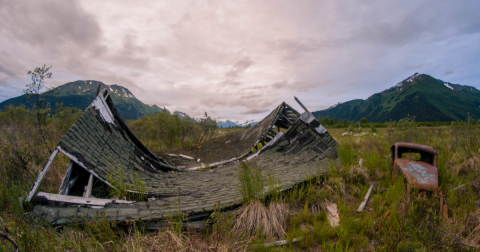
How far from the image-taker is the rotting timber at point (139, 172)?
8.12 feet

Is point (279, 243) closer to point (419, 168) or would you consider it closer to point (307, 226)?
point (307, 226)

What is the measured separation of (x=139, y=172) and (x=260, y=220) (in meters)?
2.94

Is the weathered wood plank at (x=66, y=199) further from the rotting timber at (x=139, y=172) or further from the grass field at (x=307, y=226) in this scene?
the grass field at (x=307, y=226)

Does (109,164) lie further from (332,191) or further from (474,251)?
(474,251)

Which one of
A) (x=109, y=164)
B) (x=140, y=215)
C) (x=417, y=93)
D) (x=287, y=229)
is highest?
(x=417, y=93)

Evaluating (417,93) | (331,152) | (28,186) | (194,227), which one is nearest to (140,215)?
(194,227)

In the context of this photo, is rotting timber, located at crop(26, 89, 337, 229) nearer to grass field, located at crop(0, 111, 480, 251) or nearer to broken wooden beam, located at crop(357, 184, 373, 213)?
grass field, located at crop(0, 111, 480, 251)

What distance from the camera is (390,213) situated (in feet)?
9.50

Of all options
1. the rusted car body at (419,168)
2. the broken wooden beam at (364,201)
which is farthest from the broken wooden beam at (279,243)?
the rusted car body at (419,168)

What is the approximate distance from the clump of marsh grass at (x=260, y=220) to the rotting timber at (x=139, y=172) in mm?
215

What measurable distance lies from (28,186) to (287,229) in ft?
15.8

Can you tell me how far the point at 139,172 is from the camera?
4.30m

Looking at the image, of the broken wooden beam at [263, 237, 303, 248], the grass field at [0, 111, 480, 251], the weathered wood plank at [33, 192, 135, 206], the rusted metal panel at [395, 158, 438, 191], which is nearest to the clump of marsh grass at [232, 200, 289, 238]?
the grass field at [0, 111, 480, 251]

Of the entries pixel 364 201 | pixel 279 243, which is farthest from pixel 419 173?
pixel 279 243
